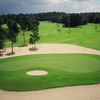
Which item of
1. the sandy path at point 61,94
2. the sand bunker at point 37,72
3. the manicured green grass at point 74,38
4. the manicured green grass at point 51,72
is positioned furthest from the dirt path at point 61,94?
the manicured green grass at point 74,38

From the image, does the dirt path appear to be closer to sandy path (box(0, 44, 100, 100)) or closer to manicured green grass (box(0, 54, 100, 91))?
sandy path (box(0, 44, 100, 100))

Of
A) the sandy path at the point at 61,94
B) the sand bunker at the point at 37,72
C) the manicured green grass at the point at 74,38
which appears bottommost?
the sandy path at the point at 61,94

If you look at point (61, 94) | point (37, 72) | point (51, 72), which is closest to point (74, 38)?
point (37, 72)

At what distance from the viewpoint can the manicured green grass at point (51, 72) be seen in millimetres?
40112

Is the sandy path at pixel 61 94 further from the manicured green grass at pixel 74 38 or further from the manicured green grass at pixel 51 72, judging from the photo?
the manicured green grass at pixel 74 38

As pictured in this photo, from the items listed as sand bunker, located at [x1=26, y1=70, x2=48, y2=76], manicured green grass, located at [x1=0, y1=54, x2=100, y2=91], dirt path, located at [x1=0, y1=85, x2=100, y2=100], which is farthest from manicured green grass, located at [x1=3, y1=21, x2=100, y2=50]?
dirt path, located at [x1=0, y1=85, x2=100, y2=100]

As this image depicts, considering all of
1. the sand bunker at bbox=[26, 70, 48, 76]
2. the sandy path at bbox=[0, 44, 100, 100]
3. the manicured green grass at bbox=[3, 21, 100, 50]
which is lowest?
the sandy path at bbox=[0, 44, 100, 100]

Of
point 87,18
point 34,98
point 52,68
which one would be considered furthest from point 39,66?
point 87,18

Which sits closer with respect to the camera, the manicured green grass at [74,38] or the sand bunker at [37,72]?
the sand bunker at [37,72]

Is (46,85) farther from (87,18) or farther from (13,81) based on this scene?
(87,18)

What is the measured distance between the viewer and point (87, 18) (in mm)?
191500

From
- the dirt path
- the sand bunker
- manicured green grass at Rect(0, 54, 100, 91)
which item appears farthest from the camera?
the sand bunker

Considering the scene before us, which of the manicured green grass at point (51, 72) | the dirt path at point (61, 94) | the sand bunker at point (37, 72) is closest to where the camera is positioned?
the dirt path at point (61, 94)

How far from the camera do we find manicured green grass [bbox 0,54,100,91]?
40112 mm
